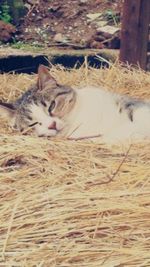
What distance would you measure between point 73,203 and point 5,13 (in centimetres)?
425

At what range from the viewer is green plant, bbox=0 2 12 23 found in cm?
659

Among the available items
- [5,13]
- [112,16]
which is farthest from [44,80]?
[5,13]

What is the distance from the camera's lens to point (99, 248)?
2.40 meters

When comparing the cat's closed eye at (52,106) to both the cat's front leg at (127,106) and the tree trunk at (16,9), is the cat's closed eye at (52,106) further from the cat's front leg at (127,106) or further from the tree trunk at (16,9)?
the tree trunk at (16,9)

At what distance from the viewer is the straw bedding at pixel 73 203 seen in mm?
2373

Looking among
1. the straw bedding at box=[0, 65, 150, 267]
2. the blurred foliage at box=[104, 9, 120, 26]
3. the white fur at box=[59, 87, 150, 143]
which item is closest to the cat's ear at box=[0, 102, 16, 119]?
the white fur at box=[59, 87, 150, 143]

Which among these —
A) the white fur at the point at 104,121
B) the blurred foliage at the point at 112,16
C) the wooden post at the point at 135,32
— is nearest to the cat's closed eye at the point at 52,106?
the white fur at the point at 104,121

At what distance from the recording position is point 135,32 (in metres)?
5.38

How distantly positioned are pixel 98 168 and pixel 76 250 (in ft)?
2.54

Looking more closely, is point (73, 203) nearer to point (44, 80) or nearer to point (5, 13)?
point (44, 80)

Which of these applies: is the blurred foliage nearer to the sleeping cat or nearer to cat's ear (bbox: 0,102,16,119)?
the sleeping cat

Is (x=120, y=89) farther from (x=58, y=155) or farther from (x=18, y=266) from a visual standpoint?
(x=18, y=266)

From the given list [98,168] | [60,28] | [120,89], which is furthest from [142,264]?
[60,28]

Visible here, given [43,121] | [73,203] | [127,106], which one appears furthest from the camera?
[127,106]
